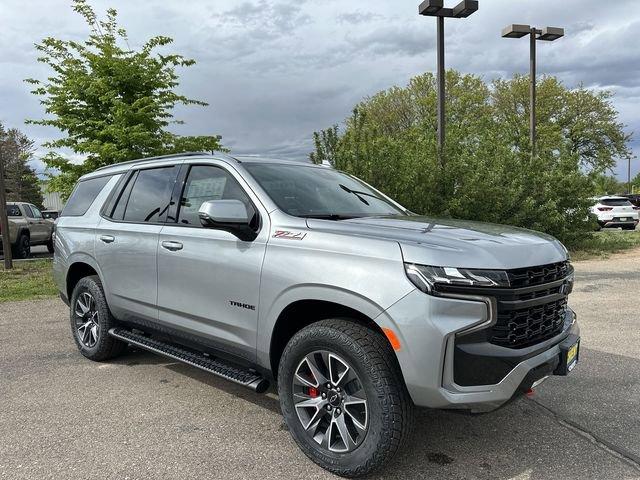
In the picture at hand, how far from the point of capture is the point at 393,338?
107 inches

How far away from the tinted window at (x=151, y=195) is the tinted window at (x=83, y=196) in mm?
558

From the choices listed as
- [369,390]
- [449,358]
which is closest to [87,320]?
[369,390]

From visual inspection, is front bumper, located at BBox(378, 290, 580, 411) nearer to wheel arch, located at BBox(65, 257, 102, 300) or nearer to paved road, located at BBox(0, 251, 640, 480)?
paved road, located at BBox(0, 251, 640, 480)

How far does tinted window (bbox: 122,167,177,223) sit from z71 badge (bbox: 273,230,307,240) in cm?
135

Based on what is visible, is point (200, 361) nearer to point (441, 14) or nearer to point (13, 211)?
point (441, 14)

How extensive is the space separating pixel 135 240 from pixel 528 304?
121 inches

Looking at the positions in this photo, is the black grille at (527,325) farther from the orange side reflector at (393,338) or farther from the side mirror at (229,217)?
the side mirror at (229,217)

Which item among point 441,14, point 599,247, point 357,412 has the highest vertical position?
point 441,14

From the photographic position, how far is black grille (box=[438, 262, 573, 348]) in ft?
8.86

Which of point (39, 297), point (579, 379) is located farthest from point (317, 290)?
point (39, 297)

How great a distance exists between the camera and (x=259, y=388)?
338cm

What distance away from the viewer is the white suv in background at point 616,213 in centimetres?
2334

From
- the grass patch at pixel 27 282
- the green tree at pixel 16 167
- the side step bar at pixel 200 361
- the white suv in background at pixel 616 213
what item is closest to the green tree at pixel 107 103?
the grass patch at pixel 27 282

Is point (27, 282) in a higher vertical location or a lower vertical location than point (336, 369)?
lower
